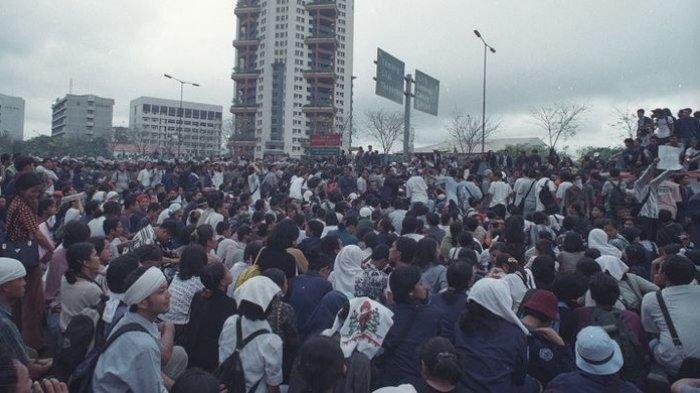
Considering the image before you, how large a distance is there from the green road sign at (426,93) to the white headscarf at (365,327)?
17540 millimetres

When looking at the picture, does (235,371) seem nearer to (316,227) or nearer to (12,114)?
(316,227)

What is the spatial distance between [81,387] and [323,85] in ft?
302

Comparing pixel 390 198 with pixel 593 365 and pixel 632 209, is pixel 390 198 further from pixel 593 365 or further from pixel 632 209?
pixel 593 365

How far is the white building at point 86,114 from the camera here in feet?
422

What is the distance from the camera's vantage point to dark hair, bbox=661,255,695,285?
13.9 ft

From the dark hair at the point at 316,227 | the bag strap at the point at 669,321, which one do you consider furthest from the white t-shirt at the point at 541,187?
the bag strap at the point at 669,321

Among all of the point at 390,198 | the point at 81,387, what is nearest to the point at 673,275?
the point at 81,387

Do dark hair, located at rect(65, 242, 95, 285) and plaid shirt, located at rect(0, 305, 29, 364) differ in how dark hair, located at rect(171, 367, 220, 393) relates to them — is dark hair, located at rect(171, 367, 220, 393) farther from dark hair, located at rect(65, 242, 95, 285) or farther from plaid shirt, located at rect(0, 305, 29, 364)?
dark hair, located at rect(65, 242, 95, 285)

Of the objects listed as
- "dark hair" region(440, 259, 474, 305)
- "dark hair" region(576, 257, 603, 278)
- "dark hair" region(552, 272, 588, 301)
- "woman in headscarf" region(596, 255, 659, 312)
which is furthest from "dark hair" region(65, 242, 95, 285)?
"woman in headscarf" region(596, 255, 659, 312)

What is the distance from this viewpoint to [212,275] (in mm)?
4203

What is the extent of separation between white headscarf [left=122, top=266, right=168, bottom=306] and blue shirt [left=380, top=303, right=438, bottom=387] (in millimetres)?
1684

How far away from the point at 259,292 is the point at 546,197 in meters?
10.0

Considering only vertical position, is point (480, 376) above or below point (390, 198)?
below

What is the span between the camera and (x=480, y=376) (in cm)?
332
